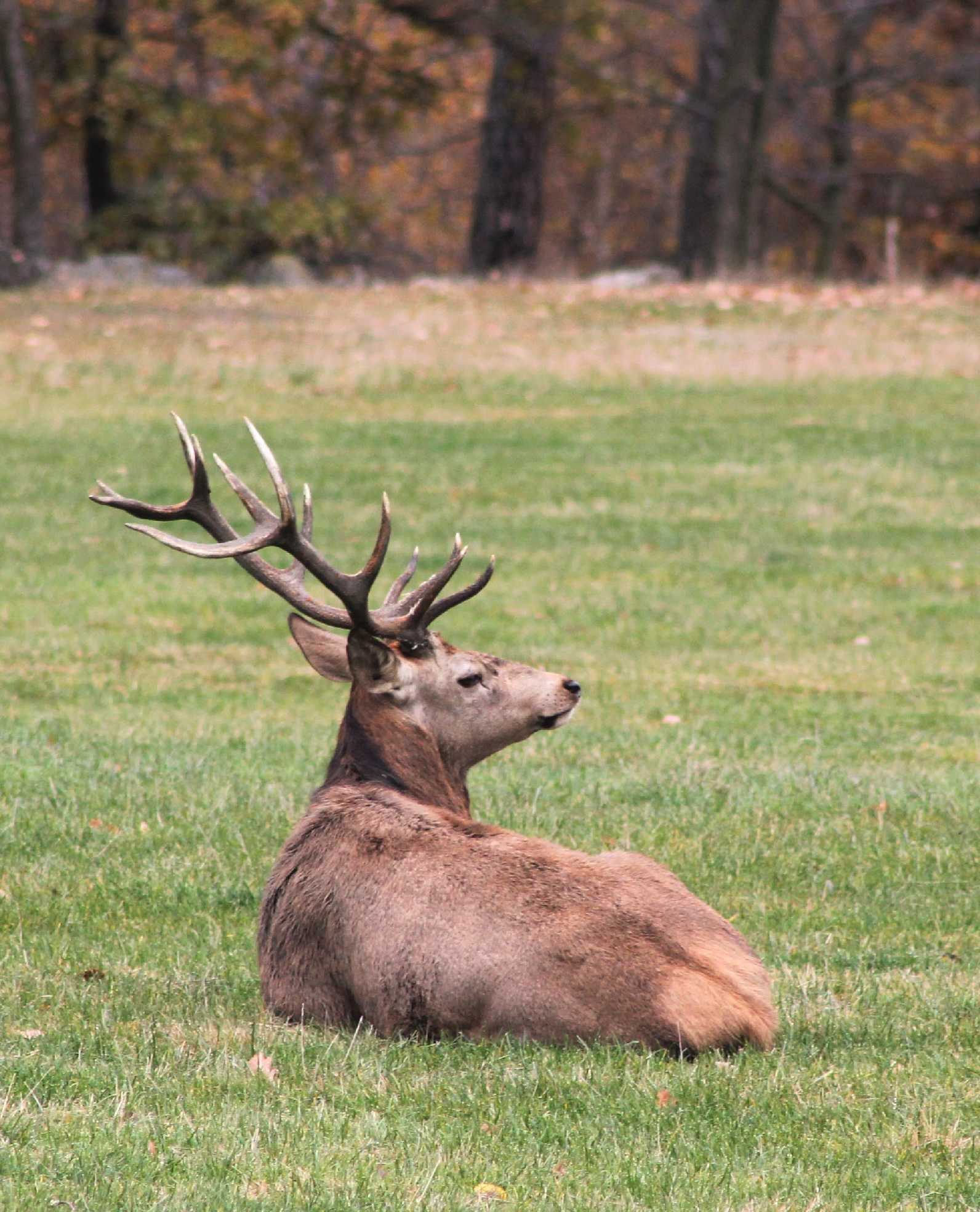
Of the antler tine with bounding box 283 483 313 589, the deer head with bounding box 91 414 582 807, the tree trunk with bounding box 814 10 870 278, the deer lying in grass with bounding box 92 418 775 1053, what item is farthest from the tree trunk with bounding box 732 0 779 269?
the deer lying in grass with bounding box 92 418 775 1053

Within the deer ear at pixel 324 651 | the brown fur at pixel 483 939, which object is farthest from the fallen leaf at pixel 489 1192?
the deer ear at pixel 324 651

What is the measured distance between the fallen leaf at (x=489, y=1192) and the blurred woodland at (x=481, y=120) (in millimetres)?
26922

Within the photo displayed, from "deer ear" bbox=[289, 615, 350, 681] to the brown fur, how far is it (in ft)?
1.86

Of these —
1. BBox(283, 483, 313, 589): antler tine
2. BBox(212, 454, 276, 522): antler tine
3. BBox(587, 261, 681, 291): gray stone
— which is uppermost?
BBox(587, 261, 681, 291): gray stone

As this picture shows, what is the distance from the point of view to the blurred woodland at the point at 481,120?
3341 cm

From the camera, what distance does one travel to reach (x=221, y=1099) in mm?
4887

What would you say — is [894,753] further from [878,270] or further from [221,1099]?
[878,270]

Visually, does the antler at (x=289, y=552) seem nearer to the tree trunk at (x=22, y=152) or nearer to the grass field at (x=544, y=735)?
the grass field at (x=544, y=735)

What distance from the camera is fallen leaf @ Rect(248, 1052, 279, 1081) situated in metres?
5.10

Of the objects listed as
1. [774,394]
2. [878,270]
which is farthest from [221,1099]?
[878,270]

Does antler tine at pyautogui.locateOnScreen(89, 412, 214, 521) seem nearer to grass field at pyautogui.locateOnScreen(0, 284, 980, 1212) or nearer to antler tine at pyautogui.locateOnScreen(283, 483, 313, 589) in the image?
antler tine at pyautogui.locateOnScreen(283, 483, 313, 589)

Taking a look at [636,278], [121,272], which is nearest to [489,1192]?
[636,278]

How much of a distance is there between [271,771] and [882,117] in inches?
1932

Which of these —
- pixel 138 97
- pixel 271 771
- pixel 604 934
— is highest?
pixel 138 97
